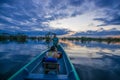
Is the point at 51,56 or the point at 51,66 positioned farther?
the point at 51,56

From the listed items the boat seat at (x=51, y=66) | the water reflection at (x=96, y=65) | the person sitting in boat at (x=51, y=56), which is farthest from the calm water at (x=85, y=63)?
the boat seat at (x=51, y=66)

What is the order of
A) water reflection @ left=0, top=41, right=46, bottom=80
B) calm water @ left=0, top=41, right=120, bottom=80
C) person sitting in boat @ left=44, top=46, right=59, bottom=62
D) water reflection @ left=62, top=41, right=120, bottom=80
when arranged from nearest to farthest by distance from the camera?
person sitting in boat @ left=44, top=46, right=59, bottom=62 < water reflection @ left=62, top=41, right=120, bottom=80 < calm water @ left=0, top=41, right=120, bottom=80 < water reflection @ left=0, top=41, right=46, bottom=80

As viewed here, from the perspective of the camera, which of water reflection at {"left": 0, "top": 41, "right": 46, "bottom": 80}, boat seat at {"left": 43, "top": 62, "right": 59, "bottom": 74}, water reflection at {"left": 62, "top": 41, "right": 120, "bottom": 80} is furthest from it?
water reflection at {"left": 0, "top": 41, "right": 46, "bottom": 80}

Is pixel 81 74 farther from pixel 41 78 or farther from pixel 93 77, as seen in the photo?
pixel 41 78

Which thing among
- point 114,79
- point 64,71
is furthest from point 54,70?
point 114,79

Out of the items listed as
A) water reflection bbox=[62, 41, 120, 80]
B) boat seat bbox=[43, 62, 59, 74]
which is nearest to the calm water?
water reflection bbox=[62, 41, 120, 80]

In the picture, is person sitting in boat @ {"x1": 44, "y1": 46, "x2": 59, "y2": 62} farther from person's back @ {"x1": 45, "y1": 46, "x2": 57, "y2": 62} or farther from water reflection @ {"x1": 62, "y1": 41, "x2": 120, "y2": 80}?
water reflection @ {"x1": 62, "y1": 41, "x2": 120, "y2": 80}

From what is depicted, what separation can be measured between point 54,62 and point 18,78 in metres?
2.14

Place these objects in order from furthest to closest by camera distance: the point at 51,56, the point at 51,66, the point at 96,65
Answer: the point at 96,65
the point at 51,56
the point at 51,66

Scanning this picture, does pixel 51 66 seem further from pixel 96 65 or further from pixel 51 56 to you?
pixel 96 65

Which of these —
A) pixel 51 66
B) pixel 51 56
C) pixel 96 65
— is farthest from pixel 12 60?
pixel 51 66

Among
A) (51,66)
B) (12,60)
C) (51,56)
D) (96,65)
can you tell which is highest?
(51,56)

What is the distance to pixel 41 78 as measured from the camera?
699 centimetres

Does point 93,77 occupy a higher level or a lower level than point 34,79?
lower
